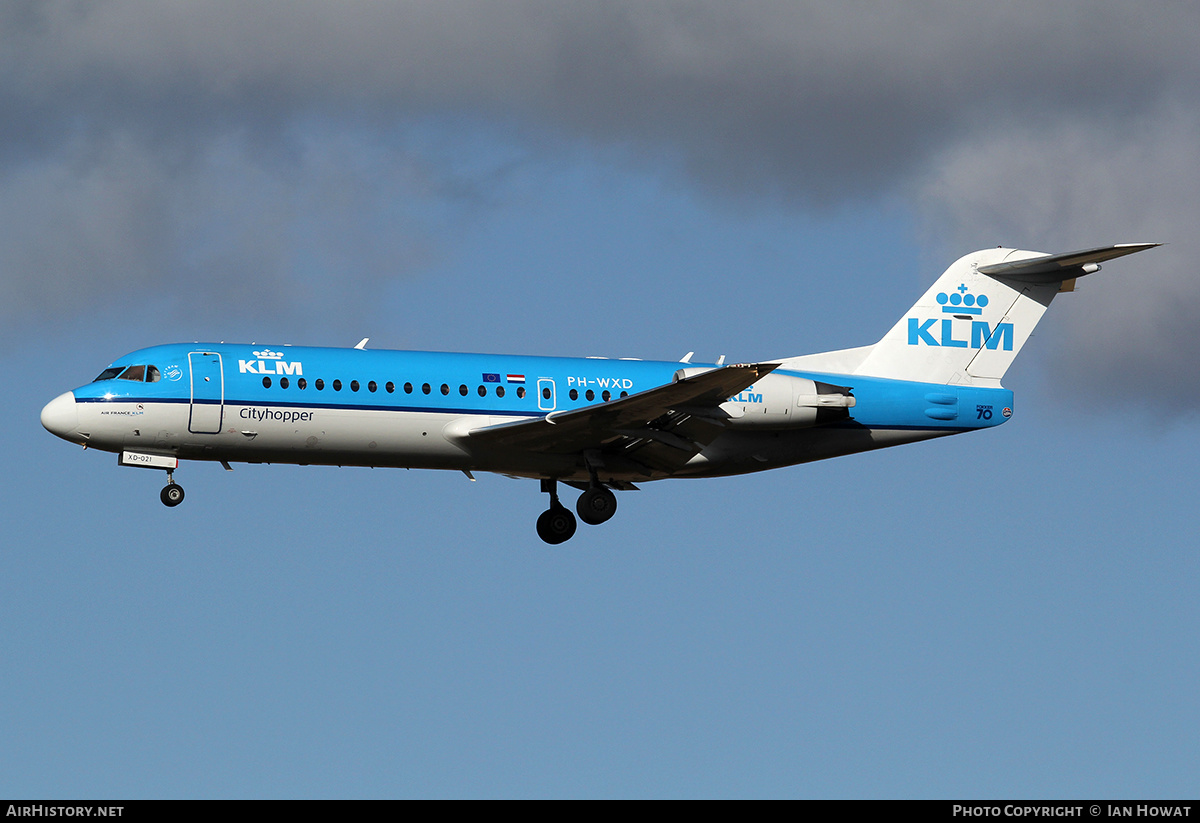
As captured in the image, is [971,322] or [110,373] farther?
[971,322]

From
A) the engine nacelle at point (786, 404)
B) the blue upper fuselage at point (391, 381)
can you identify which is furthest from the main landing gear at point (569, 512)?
the engine nacelle at point (786, 404)

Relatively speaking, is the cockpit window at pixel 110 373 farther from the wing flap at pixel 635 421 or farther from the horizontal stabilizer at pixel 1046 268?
the horizontal stabilizer at pixel 1046 268

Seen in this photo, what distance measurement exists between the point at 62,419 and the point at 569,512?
10898 millimetres

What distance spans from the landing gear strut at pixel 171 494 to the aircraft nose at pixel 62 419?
2062 millimetres

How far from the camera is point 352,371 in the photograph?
31.7 metres

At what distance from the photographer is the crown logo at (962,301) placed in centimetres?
3675

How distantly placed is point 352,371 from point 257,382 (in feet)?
6.15

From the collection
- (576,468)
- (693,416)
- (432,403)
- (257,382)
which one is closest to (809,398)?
(693,416)

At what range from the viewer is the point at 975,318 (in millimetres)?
36625

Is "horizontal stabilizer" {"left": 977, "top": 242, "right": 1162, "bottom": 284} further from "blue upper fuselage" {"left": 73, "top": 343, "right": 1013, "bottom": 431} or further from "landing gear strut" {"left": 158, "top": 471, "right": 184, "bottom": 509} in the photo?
"landing gear strut" {"left": 158, "top": 471, "right": 184, "bottom": 509}

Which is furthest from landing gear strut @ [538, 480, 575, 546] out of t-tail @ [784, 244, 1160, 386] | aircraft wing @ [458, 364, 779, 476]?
t-tail @ [784, 244, 1160, 386]

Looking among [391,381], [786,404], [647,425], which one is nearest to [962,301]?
[786,404]

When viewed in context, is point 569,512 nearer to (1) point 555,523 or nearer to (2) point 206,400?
(1) point 555,523
